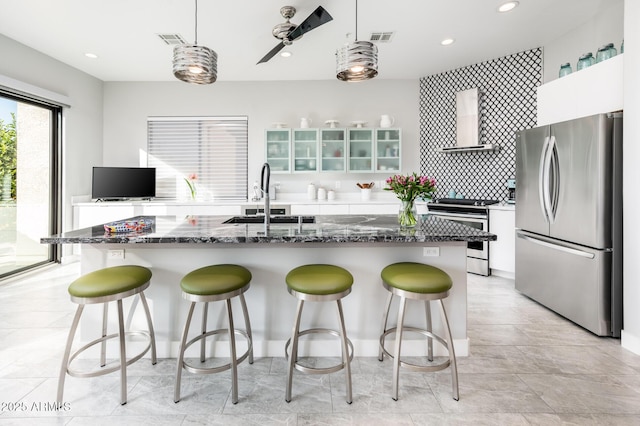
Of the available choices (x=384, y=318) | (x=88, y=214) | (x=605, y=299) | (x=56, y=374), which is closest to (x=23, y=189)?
(x=88, y=214)

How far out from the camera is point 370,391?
1.91 metres

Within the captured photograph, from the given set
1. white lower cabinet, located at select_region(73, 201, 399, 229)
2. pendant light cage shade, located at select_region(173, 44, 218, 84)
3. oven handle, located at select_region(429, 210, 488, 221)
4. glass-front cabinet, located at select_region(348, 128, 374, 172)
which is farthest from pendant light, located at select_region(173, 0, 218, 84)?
oven handle, located at select_region(429, 210, 488, 221)

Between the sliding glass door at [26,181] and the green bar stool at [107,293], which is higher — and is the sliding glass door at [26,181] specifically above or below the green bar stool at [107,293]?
above

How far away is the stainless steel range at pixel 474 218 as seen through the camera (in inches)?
166

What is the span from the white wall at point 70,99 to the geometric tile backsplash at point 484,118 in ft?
17.2

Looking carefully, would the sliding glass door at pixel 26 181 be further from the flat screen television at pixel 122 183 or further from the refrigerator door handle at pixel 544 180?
the refrigerator door handle at pixel 544 180

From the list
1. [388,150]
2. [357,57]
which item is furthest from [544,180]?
[388,150]

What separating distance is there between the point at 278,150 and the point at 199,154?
1402mm

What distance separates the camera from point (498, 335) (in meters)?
2.63

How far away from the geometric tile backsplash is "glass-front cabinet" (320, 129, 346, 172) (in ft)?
4.34

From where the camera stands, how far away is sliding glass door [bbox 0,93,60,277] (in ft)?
13.4

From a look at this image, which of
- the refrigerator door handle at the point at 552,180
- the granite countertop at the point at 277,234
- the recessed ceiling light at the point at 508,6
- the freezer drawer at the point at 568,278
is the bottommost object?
the freezer drawer at the point at 568,278

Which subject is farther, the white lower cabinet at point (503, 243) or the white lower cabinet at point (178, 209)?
the white lower cabinet at point (178, 209)

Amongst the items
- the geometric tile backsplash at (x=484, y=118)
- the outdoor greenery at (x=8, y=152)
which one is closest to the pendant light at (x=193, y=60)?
the outdoor greenery at (x=8, y=152)
